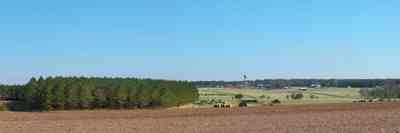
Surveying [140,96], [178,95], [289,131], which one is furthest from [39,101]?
[289,131]

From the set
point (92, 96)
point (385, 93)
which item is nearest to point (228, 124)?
point (92, 96)

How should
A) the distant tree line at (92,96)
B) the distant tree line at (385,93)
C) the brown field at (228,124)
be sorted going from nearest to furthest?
the brown field at (228,124) < the distant tree line at (92,96) < the distant tree line at (385,93)

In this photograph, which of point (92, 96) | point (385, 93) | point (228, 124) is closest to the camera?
point (228, 124)

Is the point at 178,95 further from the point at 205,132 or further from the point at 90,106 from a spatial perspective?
the point at 205,132

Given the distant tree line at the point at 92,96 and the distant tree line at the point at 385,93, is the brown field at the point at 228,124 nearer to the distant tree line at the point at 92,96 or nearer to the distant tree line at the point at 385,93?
the distant tree line at the point at 92,96

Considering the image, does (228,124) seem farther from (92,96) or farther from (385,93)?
(385,93)

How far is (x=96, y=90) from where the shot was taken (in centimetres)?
11225

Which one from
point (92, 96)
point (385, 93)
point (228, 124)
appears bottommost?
point (228, 124)

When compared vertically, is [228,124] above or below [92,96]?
below

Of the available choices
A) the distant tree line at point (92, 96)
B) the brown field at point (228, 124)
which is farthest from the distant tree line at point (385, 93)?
the brown field at point (228, 124)

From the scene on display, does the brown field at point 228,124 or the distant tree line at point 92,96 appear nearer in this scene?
the brown field at point 228,124

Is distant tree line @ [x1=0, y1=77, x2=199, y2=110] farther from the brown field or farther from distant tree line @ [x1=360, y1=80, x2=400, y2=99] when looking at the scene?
distant tree line @ [x1=360, y1=80, x2=400, y2=99]

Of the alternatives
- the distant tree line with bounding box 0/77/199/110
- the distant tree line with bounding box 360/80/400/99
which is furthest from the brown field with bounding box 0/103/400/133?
the distant tree line with bounding box 360/80/400/99

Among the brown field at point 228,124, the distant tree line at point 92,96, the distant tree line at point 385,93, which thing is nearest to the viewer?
the brown field at point 228,124
